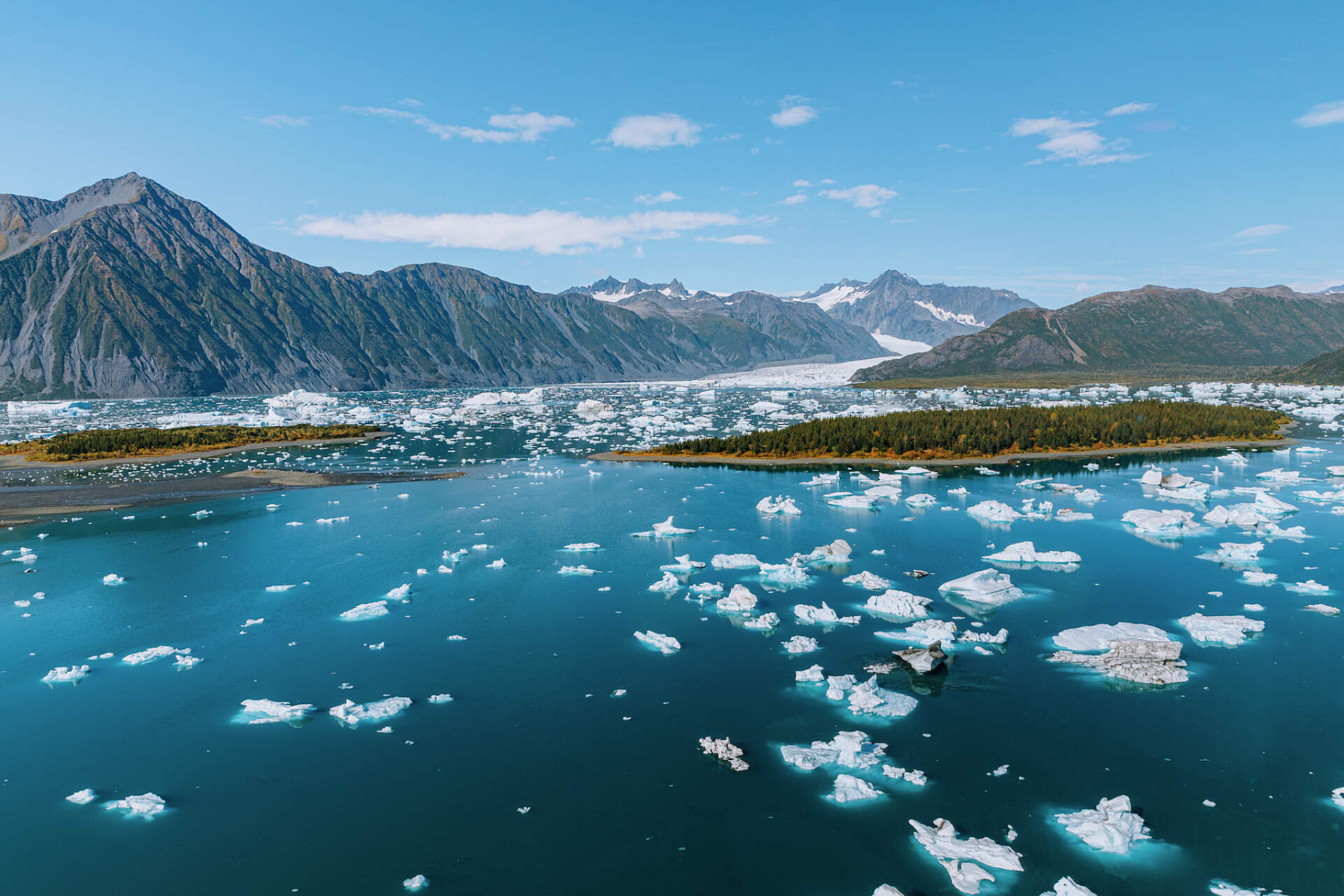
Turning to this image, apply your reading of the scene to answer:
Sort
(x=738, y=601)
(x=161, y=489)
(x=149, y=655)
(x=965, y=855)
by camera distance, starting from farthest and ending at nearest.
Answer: (x=161, y=489) → (x=738, y=601) → (x=149, y=655) → (x=965, y=855)

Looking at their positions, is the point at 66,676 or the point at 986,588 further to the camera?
the point at 986,588

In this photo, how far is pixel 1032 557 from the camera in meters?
34.0

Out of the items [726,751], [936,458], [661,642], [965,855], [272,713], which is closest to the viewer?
[965,855]

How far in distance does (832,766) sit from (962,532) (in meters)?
25.4

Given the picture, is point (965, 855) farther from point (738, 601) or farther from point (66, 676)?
point (66, 676)

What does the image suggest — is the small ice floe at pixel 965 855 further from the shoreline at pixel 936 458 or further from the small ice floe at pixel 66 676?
the shoreline at pixel 936 458

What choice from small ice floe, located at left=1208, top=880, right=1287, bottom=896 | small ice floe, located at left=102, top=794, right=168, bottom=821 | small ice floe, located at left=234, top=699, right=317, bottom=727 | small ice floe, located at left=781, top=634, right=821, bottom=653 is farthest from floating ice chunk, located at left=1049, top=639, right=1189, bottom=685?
small ice floe, located at left=102, top=794, right=168, bottom=821

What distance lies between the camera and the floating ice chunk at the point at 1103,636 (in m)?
23.7

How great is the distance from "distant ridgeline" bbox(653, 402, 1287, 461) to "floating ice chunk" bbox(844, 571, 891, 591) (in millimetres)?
38245

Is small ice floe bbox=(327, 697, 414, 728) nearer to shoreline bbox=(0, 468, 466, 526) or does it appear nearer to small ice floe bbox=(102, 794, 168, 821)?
small ice floe bbox=(102, 794, 168, 821)

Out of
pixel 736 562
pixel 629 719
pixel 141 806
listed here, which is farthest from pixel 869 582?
pixel 141 806

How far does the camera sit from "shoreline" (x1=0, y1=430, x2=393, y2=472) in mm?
70812

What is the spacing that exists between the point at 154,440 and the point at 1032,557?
297 ft

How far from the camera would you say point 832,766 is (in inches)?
683
